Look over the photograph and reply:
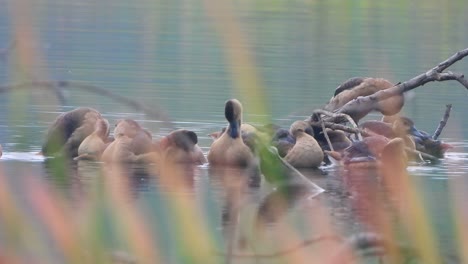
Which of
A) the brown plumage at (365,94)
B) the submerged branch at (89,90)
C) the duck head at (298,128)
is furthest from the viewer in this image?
the brown plumage at (365,94)

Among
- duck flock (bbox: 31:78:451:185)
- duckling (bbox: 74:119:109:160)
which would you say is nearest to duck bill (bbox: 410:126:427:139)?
duck flock (bbox: 31:78:451:185)

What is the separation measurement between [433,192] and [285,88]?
547cm

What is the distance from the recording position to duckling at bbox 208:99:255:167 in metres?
8.82

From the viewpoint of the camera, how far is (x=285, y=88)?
13.2 meters

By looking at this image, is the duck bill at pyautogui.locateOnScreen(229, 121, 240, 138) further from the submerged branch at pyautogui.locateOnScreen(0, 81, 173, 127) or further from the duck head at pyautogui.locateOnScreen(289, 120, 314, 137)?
the submerged branch at pyautogui.locateOnScreen(0, 81, 173, 127)

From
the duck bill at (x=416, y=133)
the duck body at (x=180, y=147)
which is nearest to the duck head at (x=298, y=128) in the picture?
the duck body at (x=180, y=147)

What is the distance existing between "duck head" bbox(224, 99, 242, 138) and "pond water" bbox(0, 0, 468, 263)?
22cm

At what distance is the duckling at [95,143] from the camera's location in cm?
884

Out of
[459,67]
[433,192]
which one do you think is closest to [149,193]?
[433,192]

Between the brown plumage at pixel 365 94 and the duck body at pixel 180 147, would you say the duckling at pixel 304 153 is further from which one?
the brown plumage at pixel 365 94

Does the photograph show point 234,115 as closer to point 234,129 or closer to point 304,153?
point 234,129

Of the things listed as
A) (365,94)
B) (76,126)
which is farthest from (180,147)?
(365,94)

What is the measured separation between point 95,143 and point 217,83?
15.5 ft

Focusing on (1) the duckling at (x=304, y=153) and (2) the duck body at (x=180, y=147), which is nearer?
(2) the duck body at (x=180, y=147)
